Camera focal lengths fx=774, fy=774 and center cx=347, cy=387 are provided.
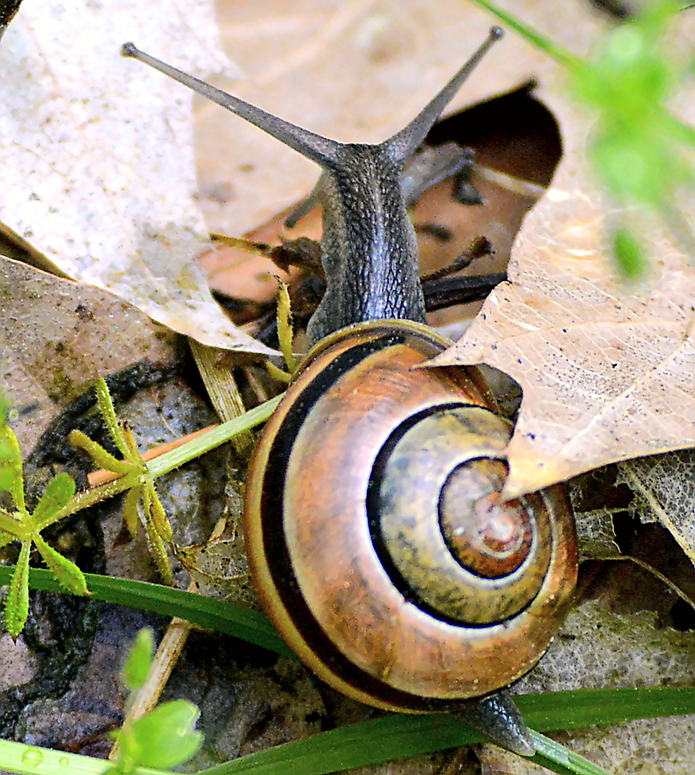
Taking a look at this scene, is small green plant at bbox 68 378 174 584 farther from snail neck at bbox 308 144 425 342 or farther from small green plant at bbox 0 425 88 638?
snail neck at bbox 308 144 425 342

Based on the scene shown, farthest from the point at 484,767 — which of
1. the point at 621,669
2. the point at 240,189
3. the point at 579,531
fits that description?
Result: the point at 240,189

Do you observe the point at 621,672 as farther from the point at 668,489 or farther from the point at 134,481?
the point at 134,481

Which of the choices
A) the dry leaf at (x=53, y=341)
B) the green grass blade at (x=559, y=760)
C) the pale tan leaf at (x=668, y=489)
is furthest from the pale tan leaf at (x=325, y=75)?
the green grass blade at (x=559, y=760)

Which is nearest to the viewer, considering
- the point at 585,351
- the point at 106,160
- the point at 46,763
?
the point at 46,763

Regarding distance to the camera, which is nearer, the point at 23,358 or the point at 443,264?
the point at 23,358

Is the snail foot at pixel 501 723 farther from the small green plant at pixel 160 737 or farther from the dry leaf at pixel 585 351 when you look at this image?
the small green plant at pixel 160 737

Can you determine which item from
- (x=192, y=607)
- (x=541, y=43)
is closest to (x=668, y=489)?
(x=541, y=43)

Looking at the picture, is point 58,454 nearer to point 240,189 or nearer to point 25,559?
point 25,559
